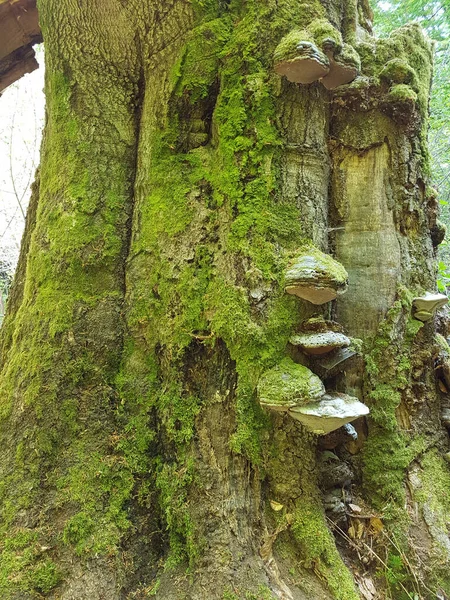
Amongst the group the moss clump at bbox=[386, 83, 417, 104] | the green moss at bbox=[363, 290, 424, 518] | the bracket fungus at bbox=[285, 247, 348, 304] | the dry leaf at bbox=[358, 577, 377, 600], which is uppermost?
the moss clump at bbox=[386, 83, 417, 104]

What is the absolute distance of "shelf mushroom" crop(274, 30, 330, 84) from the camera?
2.31 metres

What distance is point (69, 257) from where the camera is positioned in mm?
2754

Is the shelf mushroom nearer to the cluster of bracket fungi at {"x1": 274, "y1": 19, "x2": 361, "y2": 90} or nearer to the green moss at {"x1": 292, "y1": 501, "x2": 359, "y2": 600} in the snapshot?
the cluster of bracket fungi at {"x1": 274, "y1": 19, "x2": 361, "y2": 90}

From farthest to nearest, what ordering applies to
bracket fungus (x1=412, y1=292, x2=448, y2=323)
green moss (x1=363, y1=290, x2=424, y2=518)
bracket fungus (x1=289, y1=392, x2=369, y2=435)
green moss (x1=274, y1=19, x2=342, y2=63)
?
1. bracket fungus (x1=412, y1=292, x2=448, y2=323)
2. green moss (x1=363, y1=290, x2=424, y2=518)
3. green moss (x1=274, y1=19, x2=342, y2=63)
4. bracket fungus (x1=289, y1=392, x2=369, y2=435)

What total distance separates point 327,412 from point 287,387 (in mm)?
228

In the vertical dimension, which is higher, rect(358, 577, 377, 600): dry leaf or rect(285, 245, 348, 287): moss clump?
rect(285, 245, 348, 287): moss clump

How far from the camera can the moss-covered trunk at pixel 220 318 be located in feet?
7.34

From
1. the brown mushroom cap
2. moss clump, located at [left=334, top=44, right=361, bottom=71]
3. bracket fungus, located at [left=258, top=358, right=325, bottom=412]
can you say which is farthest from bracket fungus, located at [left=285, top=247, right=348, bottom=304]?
moss clump, located at [left=334, top=44, right=361, bottom=71]

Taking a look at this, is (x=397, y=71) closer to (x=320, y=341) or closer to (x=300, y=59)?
(x=300, y=59)

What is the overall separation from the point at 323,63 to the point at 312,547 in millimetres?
2693

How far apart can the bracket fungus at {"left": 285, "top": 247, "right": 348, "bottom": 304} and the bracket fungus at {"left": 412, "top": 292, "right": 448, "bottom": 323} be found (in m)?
0.82

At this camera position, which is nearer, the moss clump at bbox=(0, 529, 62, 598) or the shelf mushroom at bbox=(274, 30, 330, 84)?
the moss clump at bbox=(0, 529, 62, 598)

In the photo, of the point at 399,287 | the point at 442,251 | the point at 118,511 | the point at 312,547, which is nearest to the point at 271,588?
the point at 312,547

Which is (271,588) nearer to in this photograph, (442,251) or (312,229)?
(312,229)
